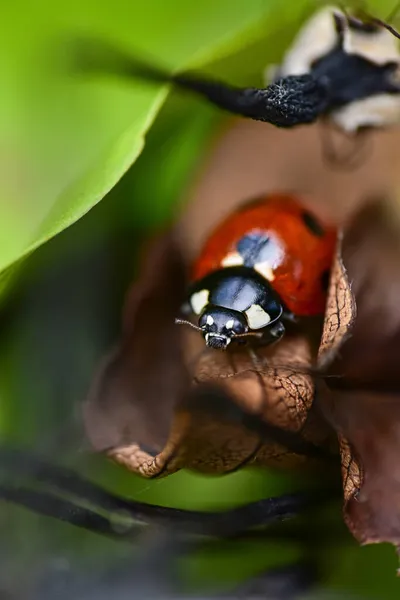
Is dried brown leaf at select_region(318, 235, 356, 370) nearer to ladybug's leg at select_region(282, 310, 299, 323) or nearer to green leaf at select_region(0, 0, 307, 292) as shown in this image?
ladybug's leg at select_region(282, 310, 299, 323)

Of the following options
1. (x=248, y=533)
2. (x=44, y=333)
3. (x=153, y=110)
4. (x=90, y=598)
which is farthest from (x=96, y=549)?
(x=153, y=110)

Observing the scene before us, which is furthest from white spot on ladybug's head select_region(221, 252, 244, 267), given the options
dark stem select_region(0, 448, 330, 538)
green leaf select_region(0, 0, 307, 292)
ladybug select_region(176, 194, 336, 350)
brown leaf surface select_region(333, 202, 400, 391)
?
green leaf select_region(0, 0, 307, 292)

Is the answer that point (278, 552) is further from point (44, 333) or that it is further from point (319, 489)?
point (44, 333)

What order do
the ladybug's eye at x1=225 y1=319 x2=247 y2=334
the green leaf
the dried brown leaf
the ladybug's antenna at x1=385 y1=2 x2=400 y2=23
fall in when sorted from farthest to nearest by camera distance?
the green leaf < the ladybug's antenna at x1=385 y1=2 x2=400 y2=23 < the ladybug's eye at x1=225 y1=319 x2=247 y2=334 < the dried brown leaf

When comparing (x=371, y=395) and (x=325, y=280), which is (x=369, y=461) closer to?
(x=371, y=395)

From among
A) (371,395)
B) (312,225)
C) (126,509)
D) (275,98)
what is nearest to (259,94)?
(275,98)

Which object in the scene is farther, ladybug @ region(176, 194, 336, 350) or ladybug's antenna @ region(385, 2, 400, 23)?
ladybug's antenna @ region(385, 2, 400, 23)
